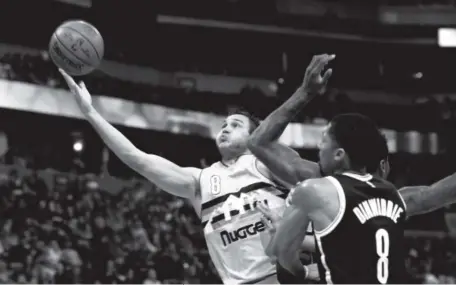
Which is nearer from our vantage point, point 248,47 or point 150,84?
point 150,84

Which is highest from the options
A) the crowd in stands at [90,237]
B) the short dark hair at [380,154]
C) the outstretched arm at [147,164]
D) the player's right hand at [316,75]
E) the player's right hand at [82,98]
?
the player's right hand at [316,75]

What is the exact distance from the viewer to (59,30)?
18.8 ft

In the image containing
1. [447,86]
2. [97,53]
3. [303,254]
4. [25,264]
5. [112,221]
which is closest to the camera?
[303,254]

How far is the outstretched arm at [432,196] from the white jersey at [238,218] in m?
1.05

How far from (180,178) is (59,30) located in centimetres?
163

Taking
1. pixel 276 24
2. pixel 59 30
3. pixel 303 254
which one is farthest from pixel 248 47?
pixel 303 254

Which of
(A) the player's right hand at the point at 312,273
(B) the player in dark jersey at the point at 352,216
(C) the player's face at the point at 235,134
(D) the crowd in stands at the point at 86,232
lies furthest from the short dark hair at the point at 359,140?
(D) the crowd in stands at the point at 86,232

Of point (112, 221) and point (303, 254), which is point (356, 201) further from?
point (112, 221)

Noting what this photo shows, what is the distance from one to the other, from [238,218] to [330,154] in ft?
4.84

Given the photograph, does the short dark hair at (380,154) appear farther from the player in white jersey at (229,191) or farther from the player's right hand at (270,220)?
the player in white jersey at (229,191)

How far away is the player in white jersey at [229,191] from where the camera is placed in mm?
4691

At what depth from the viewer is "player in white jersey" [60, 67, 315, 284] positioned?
4.69 meters

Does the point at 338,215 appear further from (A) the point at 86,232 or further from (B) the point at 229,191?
(A) the point at 86,232

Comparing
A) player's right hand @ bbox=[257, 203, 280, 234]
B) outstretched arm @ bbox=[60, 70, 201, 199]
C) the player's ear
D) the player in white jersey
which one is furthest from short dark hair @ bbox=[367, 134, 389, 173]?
outstretched arm @ bbox=[60, 70, 201, 199]
